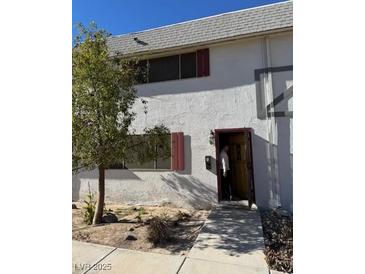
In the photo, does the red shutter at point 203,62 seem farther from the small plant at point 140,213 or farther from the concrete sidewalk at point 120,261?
the concrete sidewalk at point 120,261

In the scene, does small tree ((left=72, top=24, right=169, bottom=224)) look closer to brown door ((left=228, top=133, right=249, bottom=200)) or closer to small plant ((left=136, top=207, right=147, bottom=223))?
small plant ((left=136, top=207, right=147, bottom=223))

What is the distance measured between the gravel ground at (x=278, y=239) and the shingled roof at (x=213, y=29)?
5.23 metres

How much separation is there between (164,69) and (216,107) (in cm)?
230

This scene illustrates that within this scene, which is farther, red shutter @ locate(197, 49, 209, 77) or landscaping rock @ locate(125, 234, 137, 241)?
red shutter @ locate(197, 49, 209, 77)

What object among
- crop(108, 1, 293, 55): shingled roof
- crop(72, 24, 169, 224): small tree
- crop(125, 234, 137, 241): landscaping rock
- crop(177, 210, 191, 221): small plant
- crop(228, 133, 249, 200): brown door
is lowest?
crop(177, 210, 191, 221): small plant

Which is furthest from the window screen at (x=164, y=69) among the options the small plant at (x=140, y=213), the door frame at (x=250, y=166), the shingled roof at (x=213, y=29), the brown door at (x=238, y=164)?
the small plant at (x=140, y=213)

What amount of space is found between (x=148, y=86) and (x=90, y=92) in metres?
3.63

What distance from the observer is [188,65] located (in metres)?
8.78

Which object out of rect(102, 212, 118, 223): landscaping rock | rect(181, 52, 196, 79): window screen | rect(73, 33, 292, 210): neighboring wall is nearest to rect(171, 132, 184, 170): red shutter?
rect(73, 33, 292, 210): neighboring wall

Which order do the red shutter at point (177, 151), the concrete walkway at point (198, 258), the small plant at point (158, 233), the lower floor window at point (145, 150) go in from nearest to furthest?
the concrete walkway at point (198, 258), the small plant at point (158, 233), the lower floor window at point (145, 150), the red shutter at point (177, 151)

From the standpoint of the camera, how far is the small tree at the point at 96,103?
5617 mm

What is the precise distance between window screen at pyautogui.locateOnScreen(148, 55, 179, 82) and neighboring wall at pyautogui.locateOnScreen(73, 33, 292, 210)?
0.23 m

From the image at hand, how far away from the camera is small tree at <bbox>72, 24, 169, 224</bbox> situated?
5.62m

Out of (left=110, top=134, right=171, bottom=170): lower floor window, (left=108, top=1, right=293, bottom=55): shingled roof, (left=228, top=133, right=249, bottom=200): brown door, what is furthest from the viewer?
(left=228, top=133, right=249, bottom=200): brown door
